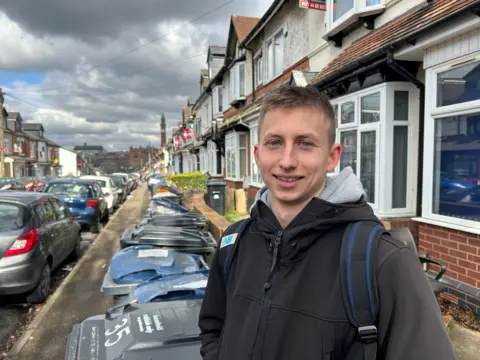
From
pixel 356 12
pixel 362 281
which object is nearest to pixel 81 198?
pixel 356 12

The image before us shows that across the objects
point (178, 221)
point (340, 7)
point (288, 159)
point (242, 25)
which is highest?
point (242, 25)

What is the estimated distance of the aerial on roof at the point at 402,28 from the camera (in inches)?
167

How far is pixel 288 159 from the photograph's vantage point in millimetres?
1420

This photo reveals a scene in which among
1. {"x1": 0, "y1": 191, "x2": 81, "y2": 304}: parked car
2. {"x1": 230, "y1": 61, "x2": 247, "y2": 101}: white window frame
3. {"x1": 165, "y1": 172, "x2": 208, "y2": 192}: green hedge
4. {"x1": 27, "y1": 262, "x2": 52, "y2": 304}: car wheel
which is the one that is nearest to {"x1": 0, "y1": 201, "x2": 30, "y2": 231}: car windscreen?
{"x1": 0, "y1": 191, "x2": 81, "y2": 304}: parked car

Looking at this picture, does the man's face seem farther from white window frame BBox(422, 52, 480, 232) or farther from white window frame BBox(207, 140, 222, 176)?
white window frame BBox(207, 140, 222, 176)

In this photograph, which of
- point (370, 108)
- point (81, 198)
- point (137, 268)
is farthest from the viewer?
point (81, 198)

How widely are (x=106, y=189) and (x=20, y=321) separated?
1112cm

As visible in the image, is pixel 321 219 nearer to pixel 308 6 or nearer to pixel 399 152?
pixel 399 152

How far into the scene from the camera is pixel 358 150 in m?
6.27

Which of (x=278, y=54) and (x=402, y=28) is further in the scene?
(x=278, y=54)

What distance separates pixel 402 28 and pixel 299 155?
4.71m

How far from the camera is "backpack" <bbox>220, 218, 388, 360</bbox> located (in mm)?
1075

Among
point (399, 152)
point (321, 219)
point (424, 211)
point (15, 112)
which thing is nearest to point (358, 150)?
point (399, 152)

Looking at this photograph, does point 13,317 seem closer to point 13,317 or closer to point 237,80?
A: point 13,317
